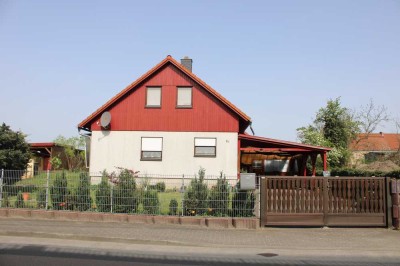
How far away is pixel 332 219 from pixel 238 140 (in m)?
11.3

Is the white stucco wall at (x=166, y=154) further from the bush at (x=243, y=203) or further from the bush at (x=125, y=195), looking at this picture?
the bush at (x=243, y=203)

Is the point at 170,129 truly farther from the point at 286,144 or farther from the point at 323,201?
the point at 323,201

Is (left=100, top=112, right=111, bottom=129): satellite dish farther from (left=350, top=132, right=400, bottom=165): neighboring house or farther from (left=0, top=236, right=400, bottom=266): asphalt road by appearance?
(left=350, top=132, right=400, bottom=165): neighboring house

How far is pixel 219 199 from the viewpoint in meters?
12.5

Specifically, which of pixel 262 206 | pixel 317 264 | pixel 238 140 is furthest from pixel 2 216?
pixel 238 140

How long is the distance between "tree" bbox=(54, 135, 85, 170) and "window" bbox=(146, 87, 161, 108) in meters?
10.7

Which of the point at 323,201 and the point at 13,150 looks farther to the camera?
the point at 13,150

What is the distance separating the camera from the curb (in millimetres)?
11891

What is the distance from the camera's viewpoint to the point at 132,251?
917cm

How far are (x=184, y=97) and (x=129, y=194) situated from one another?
11309 millimetres

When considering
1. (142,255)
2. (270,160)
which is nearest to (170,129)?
(270,160)

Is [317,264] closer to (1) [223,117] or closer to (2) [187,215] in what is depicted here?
(2) [187,215]

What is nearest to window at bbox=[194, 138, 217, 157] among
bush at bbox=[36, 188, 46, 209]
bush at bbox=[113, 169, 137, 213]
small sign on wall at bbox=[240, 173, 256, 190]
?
bush at bbox=[113, 169, 137, 213]

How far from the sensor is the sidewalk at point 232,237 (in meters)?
9.41
